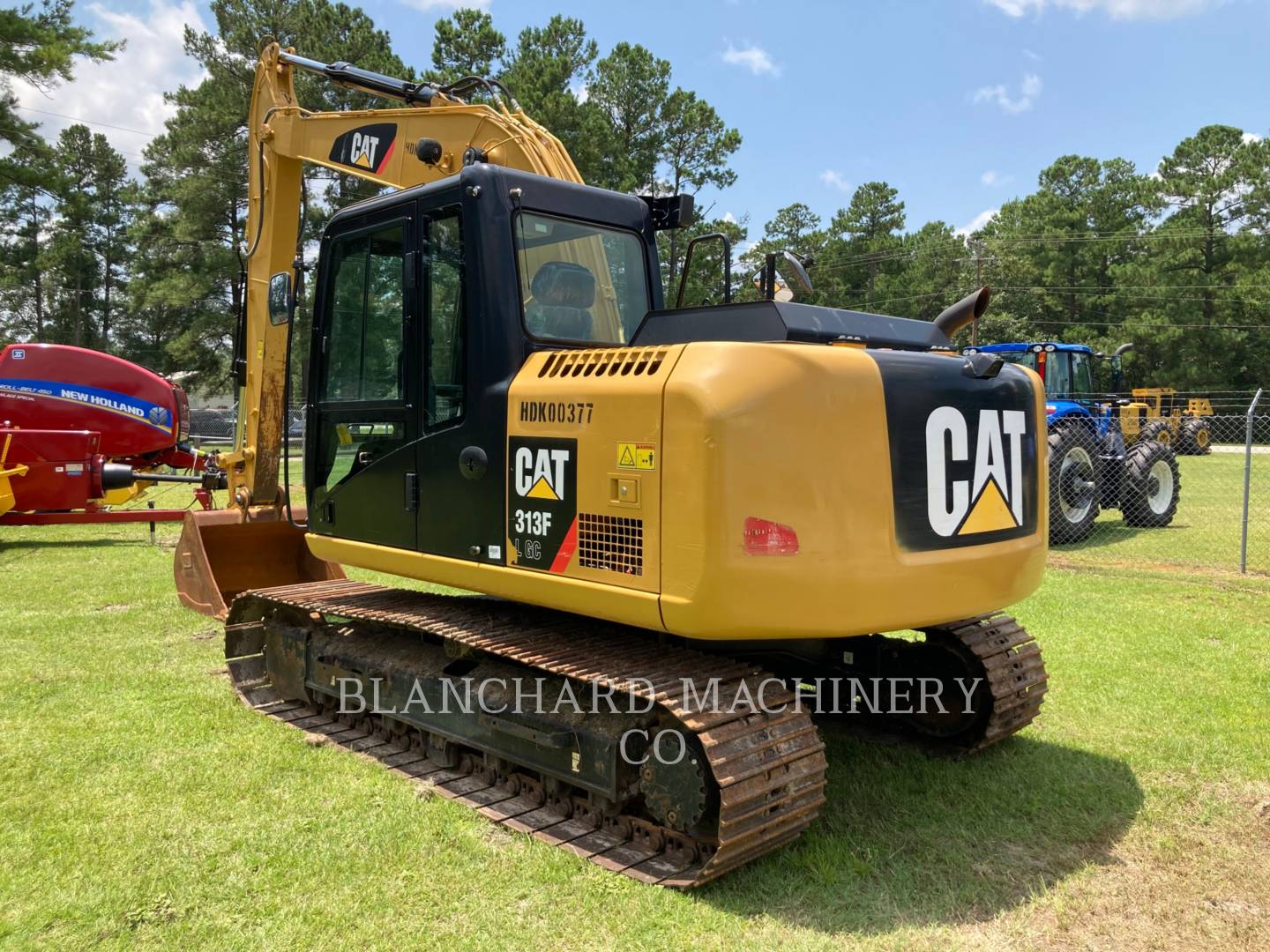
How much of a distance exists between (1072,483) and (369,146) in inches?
393

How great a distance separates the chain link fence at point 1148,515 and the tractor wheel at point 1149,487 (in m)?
0.01

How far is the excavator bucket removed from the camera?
23.7 feet

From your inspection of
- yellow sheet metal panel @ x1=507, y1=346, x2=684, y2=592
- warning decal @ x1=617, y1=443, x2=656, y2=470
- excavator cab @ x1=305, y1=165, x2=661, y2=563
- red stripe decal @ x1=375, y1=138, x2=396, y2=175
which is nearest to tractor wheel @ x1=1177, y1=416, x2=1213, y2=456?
red stripe decal @ x1=375, y1=138, x2=396, y2=175

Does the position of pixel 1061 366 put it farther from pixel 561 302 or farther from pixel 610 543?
pixel 610 543

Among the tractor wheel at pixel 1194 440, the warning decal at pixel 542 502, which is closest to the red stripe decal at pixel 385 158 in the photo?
the warning decal at pixel 542 502

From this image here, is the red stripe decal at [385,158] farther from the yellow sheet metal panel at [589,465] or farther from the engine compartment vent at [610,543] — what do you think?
the engine compartment vent at [610,543]

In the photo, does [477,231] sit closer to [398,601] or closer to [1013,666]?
[398,601]

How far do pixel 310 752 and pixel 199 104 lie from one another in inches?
1431

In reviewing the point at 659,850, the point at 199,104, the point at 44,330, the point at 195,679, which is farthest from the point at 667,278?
the point at 44,330

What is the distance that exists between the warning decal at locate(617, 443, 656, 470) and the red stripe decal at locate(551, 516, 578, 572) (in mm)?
339

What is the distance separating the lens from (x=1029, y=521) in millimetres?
3998

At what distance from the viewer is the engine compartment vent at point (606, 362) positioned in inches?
136

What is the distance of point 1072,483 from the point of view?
12.4 meters

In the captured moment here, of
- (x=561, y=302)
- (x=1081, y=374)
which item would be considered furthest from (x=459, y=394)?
(x=1081, y=374)
